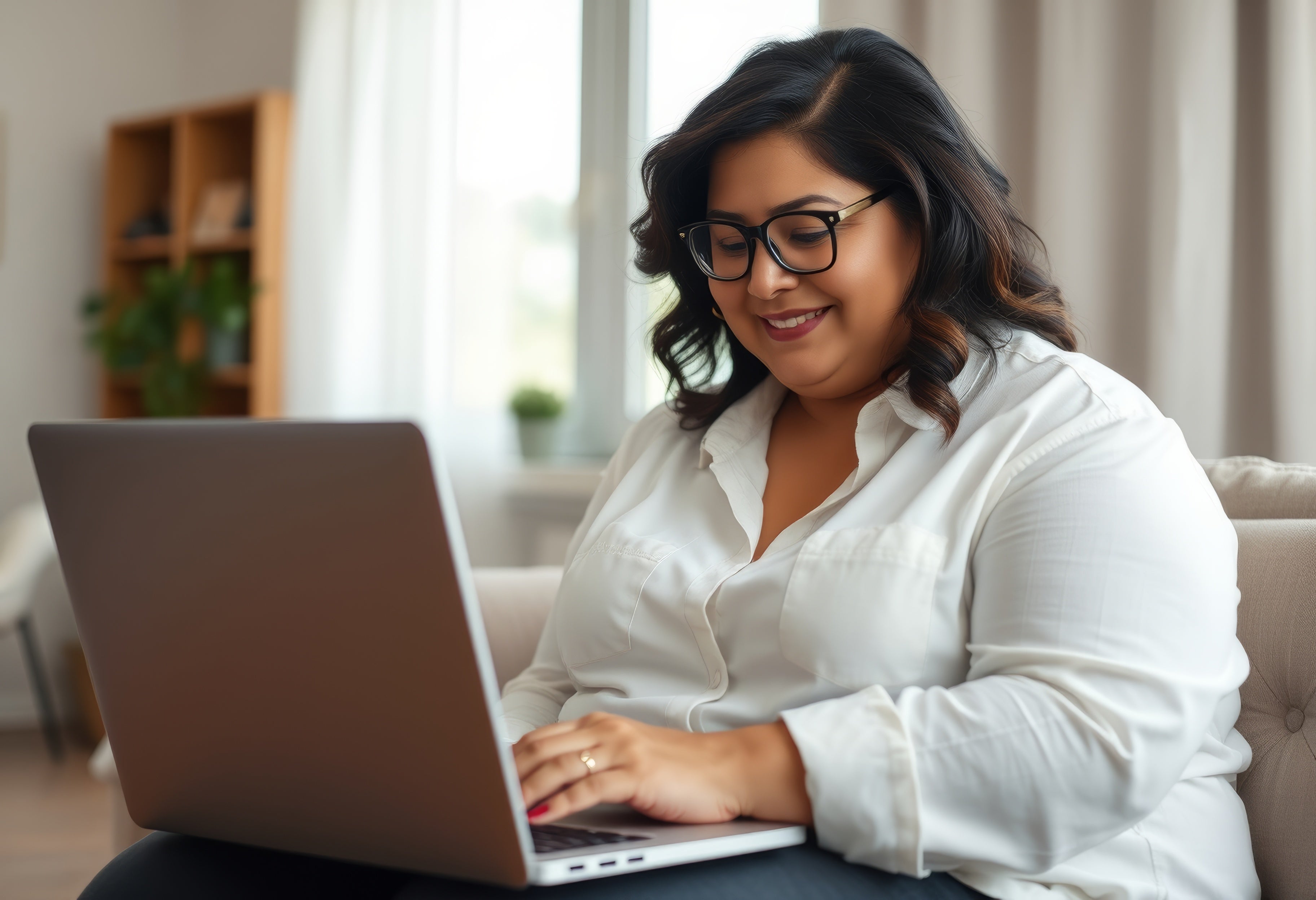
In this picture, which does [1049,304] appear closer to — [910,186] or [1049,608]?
[910,186]

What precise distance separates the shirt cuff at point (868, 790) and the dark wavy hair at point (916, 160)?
1.07ft

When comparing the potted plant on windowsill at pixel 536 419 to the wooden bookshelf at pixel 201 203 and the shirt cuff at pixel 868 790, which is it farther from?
the shirt cuff at pixel 868 790

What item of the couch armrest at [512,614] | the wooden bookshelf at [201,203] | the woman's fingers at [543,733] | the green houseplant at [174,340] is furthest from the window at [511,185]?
the woman's fingers at [543,733]

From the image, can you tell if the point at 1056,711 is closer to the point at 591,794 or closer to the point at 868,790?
the point at 868,790

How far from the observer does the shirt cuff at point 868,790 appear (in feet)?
2.59

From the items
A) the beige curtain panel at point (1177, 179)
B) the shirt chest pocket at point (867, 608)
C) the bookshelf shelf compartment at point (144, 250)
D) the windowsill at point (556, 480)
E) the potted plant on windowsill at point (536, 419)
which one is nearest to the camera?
the shirt chest pocket at point (867, 608)

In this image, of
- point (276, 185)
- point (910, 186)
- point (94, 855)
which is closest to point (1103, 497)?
point (910, 186)

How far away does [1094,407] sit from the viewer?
93 cm

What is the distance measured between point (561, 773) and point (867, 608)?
0.28 m

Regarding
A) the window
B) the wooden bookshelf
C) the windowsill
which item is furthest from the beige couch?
the wooden bookshelf

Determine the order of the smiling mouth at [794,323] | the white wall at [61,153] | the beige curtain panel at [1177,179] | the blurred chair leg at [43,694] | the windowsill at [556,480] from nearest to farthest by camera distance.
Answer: the smiling mouth at [794,323] → the beige curtain panel at [1177,179] → the windowsill at [556,480] → the blurred chair leg at [43,694] → the white wall at [61,153]

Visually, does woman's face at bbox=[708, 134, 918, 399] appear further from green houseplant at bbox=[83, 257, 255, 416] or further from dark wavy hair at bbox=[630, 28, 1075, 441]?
green houseplant at bbox=[83, 257, 255, 416]

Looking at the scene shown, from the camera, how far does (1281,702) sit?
3.50ft

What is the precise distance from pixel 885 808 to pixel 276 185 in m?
3.45
